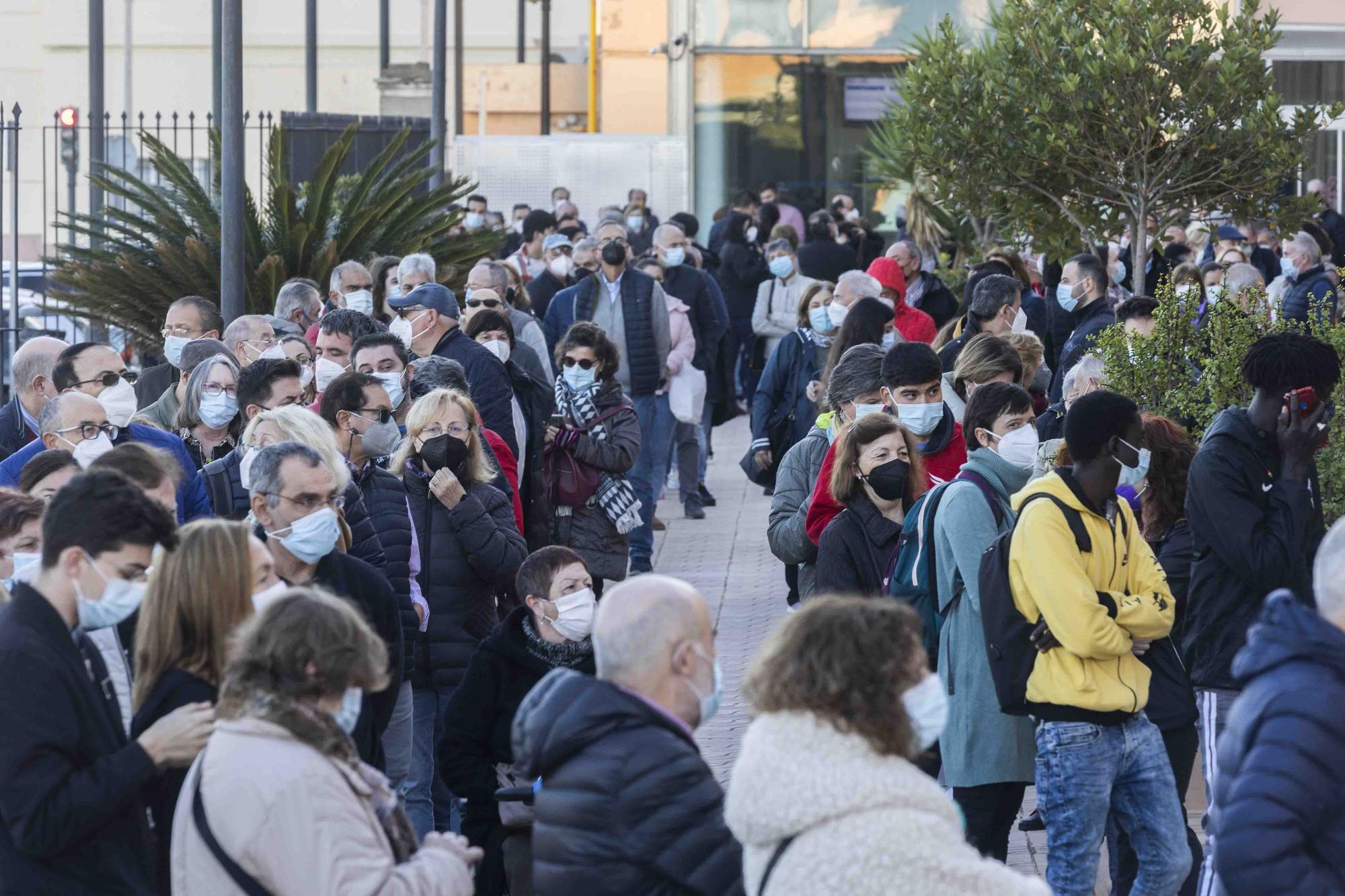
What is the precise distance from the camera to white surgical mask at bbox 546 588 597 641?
19.2 feet

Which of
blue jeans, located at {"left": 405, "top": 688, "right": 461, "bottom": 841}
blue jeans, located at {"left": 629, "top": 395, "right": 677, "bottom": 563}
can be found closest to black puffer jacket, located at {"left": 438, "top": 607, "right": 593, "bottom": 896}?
blue jeans, located at {"left": 405, "top": 688, "right": 461, "bottom": 841}

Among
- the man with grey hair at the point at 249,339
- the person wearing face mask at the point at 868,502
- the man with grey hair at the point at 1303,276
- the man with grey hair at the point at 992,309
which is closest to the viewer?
the person wearing face mask at the point at 868,502

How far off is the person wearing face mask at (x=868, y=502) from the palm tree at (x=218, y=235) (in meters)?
6.89

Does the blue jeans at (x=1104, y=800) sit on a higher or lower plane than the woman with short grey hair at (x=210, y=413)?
lower

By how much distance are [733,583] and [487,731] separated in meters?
6.44

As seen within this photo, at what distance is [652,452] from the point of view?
13172 mm

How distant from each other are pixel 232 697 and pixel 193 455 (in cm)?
420

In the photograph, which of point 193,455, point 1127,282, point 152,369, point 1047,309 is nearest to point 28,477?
point 193,455

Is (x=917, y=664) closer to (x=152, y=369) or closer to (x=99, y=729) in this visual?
(x=99, y=729)

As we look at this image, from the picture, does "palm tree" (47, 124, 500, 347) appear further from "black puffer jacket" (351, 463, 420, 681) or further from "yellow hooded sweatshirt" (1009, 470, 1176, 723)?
"yellow hooded sweatshirt" (1009, 470, 1176, 723)

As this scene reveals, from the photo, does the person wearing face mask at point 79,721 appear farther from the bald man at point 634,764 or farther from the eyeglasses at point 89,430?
the eyeglasses at point 89,430

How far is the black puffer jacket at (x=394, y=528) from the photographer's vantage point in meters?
6.41

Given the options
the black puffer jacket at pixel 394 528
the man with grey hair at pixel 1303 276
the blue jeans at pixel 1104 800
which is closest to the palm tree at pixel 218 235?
the man with grey hair at pixel 1303 276

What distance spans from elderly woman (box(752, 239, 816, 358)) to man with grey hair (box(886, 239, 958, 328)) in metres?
2.18
